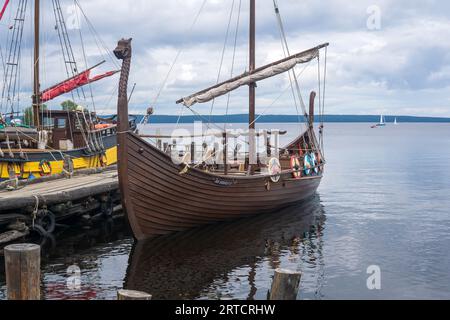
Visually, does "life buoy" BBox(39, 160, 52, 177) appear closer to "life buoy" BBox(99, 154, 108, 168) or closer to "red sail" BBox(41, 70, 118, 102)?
"life buoy" BBox(99, 154, 108, 168)

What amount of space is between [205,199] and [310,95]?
13226mm

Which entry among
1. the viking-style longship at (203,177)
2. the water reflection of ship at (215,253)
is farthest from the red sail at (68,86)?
the water reflection of ship at (215,253)

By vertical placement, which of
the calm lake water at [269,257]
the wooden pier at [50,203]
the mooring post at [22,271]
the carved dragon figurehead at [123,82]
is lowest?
the calm lake water at [269,257]

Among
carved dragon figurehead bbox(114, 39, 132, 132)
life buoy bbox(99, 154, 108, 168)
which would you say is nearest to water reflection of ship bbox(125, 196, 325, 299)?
carved dragon figurehead bbox(114, 39, 132, 132)

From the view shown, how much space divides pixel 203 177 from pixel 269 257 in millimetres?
3781

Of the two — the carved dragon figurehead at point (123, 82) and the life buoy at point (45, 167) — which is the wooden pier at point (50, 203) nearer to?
the life buoy at point (45, 167)

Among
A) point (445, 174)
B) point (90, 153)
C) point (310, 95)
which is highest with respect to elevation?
point (310, 95)

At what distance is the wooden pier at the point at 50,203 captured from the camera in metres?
16.4

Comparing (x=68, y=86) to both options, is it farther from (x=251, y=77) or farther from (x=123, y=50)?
(x=123, y=50)

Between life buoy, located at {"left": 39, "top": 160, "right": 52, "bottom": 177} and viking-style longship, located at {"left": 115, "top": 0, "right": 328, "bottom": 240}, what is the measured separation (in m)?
6.86


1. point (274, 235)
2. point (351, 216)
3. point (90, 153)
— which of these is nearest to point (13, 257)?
point (274, 235)
